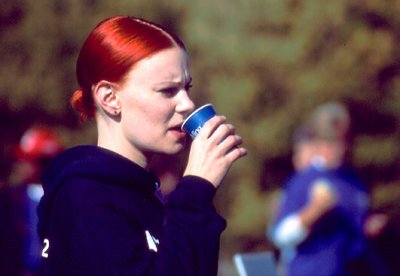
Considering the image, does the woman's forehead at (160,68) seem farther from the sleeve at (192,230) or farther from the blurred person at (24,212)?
the blurred person at (24,212)

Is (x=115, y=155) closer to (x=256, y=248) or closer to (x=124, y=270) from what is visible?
(x=124, y=270)

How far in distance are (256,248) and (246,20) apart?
3.06m

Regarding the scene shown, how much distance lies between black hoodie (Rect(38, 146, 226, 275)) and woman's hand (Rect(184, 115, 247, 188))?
0.02 metres

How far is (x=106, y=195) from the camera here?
81.3 inches

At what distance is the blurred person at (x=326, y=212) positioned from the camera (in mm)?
6086

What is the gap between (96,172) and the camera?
2.10 m

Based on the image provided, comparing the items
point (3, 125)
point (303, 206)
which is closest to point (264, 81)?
point (3, 125)

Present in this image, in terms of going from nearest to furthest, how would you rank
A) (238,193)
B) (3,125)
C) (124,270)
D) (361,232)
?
(124,270) → (361,232) → (3,125) → (238,193)

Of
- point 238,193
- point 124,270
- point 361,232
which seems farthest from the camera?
point 238,193

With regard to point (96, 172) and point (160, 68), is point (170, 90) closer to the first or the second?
point (160, 68)

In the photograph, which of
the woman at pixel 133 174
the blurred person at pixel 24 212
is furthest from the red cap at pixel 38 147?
the woman at pixel 133 174

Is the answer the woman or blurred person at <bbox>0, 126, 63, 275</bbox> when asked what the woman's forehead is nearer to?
the woman

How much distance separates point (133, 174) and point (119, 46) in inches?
10.7

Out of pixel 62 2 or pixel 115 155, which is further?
pixel 62 2
